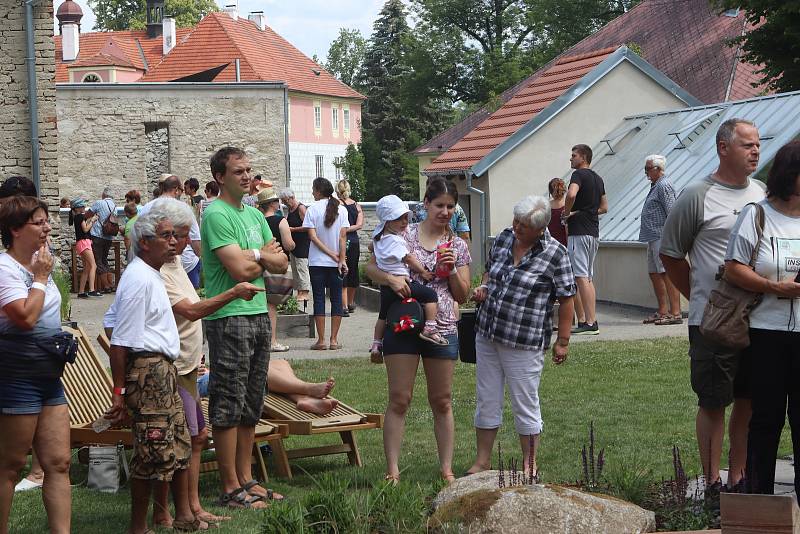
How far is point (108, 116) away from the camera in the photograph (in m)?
40.3

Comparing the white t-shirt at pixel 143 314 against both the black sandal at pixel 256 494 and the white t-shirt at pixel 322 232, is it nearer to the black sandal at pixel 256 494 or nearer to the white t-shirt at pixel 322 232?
the black sandal at pixel 256 494

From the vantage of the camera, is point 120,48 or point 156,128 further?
point 120,48

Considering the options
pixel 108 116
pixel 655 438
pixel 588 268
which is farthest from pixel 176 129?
pixel 655 438

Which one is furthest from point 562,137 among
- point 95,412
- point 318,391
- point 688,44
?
point 688,44

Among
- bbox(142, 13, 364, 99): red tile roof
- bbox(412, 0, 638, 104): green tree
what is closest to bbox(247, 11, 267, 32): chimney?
bbox(142, 13, 364, 99): red tile roof

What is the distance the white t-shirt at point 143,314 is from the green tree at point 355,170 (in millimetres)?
61755

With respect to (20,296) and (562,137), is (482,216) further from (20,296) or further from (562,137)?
(20,296)

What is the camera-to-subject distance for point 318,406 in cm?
792

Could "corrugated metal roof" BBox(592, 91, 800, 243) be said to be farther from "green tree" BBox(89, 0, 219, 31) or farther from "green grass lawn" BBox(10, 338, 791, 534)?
"green tree" BBox(89, 0, 219, 31)

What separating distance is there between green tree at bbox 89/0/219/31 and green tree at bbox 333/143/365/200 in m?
18.8

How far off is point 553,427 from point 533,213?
2.57m

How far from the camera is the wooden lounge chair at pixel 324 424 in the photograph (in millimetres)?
7586

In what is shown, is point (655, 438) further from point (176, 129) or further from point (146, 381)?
point (176, 129)

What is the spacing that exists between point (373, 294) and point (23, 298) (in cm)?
1386
